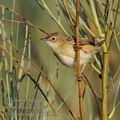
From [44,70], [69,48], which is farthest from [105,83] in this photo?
[44,70]

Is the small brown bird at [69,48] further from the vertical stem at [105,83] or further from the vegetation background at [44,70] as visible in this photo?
the vertical stem at [105,83]

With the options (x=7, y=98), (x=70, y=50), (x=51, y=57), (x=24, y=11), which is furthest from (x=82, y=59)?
(x=24, y=11)

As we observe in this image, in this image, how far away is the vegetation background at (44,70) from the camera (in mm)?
1952

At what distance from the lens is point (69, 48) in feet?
8.07

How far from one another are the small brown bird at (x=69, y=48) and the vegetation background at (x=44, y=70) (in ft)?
0.21

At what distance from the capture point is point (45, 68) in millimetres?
3604

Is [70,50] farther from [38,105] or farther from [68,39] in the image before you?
[38,105]

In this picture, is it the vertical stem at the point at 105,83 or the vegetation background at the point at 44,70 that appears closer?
the vertical stem at the point at 105,83

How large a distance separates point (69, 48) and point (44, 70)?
120 centimetres

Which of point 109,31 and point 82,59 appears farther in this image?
point 82,59

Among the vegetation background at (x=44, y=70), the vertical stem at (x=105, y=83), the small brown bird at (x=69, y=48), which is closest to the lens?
the vertical stem at (x=105, y=83)


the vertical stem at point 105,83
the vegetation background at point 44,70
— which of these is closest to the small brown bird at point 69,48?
the vegetation background at point 44,70

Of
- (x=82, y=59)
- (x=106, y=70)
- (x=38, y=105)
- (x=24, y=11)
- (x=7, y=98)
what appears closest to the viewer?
(x=106, y=70)

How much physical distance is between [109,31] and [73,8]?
19cm
